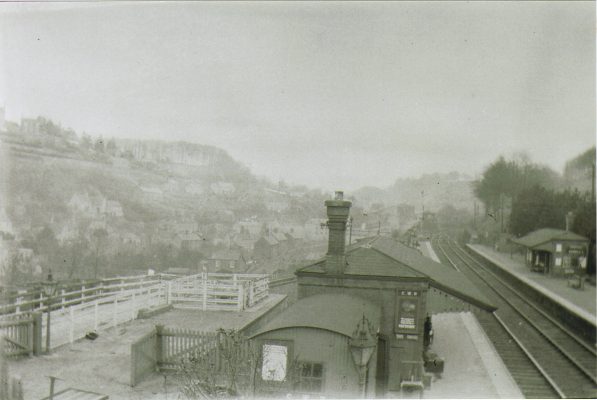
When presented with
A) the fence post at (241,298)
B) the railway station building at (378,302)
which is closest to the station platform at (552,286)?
the railway station building at (378,302)

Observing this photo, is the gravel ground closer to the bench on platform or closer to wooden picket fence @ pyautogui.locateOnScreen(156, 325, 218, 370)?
the bench on platform

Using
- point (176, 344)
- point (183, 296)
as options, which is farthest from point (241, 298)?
point (176, 344)

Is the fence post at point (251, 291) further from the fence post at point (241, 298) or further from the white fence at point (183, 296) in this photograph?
the fence post at point (241, 298)

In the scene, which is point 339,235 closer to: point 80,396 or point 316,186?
point 316,186

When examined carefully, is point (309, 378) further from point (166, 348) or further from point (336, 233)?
point (336, 233)

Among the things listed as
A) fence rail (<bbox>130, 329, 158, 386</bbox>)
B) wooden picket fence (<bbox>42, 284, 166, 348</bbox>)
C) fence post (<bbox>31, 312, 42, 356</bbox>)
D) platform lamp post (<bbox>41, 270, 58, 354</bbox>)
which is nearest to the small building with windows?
fence rail (<bbox>130, 329, 158, 386</bbox>)
